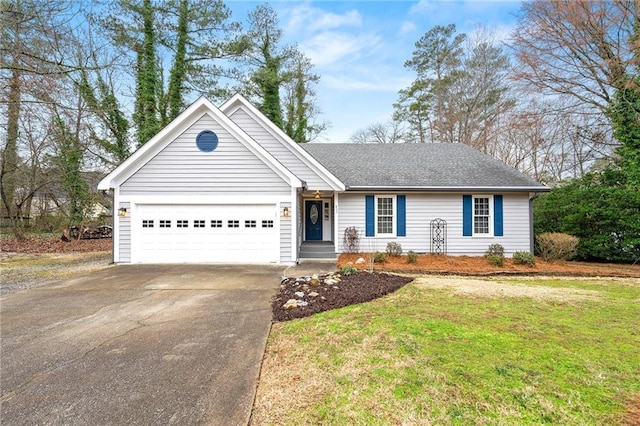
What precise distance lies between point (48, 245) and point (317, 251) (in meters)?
13.3

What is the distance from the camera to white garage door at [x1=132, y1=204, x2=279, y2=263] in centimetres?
1000

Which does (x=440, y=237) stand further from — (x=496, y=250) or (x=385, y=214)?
(x=385, y=214)

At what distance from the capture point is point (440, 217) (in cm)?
1172

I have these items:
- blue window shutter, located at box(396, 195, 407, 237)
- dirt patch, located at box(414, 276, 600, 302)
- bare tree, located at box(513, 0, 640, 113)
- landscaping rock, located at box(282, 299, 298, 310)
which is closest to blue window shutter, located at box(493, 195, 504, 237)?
blue window shutter, located at box(396, 195, 407, 237)

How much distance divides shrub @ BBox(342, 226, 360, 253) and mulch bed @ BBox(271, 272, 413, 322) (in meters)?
3.87

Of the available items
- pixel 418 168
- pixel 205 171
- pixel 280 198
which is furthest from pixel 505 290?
pixel 205 171

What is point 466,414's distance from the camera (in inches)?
96.3

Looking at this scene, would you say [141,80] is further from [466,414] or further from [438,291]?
[466,414]

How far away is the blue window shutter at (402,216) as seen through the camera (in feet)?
38.5

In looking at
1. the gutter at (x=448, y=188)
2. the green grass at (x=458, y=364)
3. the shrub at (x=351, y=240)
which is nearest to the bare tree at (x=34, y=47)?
the gutter at (x=448, y=188)

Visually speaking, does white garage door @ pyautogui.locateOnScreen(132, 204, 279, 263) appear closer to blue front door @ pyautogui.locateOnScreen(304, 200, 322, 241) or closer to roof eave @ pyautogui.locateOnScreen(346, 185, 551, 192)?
blue front door @ pyautogui.locateOnScreen(304, 200, 322, 241)

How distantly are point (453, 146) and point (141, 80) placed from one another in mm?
17813

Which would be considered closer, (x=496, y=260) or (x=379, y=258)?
(x=496, y=260)

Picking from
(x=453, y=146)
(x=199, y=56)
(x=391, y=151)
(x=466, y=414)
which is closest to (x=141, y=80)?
(x=199, y=56)
